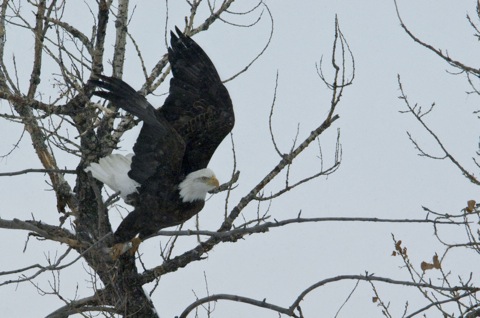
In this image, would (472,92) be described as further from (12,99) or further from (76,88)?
(12,99)

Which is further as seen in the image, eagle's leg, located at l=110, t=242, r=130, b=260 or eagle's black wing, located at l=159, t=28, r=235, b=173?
eagle's black wing, located at l=159, t=28, r=235, b=173

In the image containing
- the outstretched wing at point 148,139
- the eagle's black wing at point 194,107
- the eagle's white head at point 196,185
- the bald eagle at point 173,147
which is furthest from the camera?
the eagle's black wing at point 194,107

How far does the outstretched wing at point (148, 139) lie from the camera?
464cm

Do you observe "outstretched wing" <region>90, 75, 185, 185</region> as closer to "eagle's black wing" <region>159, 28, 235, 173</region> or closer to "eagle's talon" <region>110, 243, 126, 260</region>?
"eagle's black wing" <region>159, 28, 235, 173</region>

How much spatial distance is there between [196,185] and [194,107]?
0.65 meters

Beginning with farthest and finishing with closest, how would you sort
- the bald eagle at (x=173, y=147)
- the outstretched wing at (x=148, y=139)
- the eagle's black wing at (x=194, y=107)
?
the eagle's black wing at (x=194, y=107), the bald eagle at (x=173, y=147), the outstretched wing at (x=148, y=139)

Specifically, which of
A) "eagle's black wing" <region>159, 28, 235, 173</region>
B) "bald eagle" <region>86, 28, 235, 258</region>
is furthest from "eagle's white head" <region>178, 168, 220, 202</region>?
"eagle's black wing" <region>159, 28, 235, 173</region>

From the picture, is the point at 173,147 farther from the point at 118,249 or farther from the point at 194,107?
the point at 118,249

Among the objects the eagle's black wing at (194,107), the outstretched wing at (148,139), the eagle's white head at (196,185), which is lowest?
the eagle's white head at (196,185)

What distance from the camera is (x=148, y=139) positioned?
16.4ft

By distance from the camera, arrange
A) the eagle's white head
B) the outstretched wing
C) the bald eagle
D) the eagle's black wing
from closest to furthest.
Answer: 1. the outstretched wing
2. the bald eagle
3. the eagle's white head
4. the eagle's black wing

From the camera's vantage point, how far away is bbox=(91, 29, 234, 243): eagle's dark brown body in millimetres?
4711

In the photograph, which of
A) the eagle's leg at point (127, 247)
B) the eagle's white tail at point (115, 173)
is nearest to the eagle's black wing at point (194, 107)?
the eagle's white tail at point (115, 173)

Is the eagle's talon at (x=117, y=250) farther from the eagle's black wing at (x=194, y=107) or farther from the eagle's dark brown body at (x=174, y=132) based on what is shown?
the eagle's black wing at (x=194, y=107)
